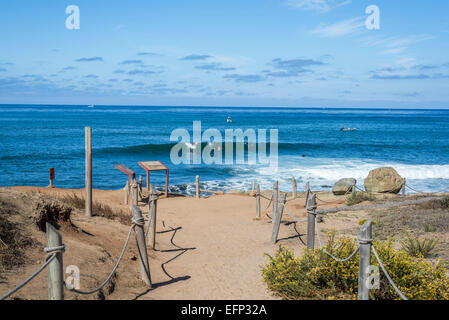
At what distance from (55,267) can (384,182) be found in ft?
60.3

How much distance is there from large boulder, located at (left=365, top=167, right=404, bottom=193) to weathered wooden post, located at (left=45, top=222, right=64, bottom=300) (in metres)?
17.6

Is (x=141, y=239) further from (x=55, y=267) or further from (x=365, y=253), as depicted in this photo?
(x=365, y=253)

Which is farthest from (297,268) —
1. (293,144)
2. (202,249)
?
(293,144)

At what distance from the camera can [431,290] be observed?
5094mm

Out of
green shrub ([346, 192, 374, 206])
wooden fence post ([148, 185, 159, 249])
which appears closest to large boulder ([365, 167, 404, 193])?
green shrub ([346, 192, 374, 206])

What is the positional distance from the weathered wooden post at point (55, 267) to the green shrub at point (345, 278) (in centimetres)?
329

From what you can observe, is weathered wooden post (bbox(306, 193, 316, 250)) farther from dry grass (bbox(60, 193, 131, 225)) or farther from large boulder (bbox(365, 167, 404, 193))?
large boulder (bbox(365, 167, 404, 193))

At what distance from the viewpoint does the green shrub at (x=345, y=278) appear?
17.0 feet

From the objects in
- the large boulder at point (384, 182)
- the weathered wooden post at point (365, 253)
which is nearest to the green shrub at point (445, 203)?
the large boulder at point (384, 182)

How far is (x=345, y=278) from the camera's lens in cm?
538

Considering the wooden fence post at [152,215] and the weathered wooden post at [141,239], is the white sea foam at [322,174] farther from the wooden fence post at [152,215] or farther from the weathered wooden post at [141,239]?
the weathered wooden post at [141,239]

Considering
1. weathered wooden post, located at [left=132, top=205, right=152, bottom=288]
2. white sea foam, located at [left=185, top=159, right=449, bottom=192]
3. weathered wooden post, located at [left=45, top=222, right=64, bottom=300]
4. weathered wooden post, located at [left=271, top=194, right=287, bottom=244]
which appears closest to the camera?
weathered wooden post, located at [left=45, top=222, right=64, bottom=300]

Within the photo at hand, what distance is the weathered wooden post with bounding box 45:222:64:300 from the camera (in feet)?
12.0
